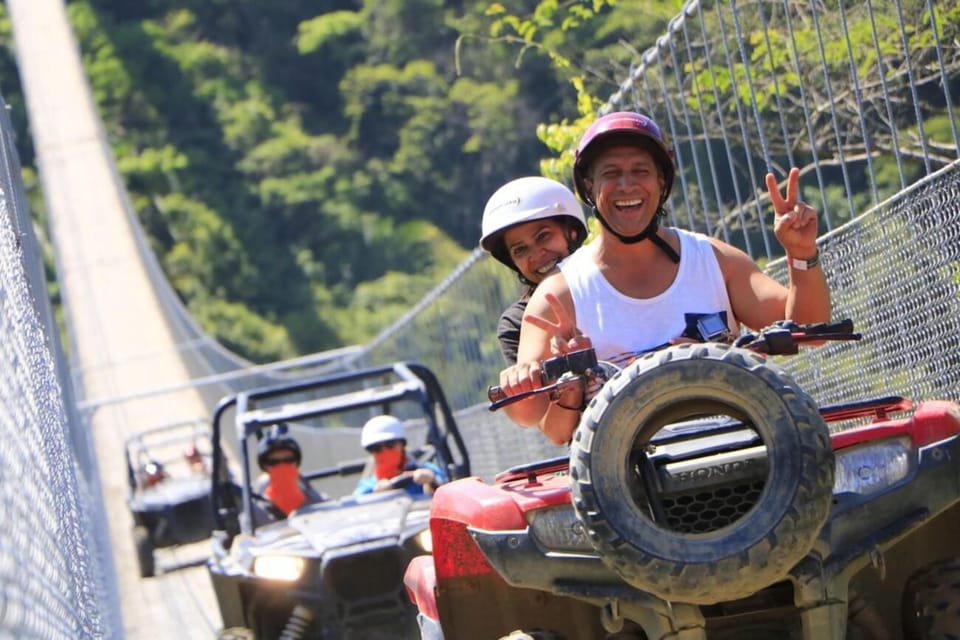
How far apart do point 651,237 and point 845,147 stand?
105 inches

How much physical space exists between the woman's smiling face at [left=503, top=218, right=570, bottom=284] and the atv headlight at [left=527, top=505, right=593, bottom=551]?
2105mm

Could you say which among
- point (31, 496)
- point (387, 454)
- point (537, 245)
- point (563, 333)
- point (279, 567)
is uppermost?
point (537, 245)

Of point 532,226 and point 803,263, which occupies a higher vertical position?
point 532,226

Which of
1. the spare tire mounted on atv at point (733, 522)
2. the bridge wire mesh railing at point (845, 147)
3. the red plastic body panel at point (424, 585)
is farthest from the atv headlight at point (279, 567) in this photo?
the spare tire mounted on atv at point (733, 522)

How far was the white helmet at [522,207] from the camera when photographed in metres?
6.19

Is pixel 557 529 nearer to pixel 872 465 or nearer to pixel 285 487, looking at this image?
pixel 872 465

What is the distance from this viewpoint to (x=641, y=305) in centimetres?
489

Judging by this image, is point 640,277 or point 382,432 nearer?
point 640,277

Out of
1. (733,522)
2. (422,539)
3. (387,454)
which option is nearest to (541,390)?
(733,522)

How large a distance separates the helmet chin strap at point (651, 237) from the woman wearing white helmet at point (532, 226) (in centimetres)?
109

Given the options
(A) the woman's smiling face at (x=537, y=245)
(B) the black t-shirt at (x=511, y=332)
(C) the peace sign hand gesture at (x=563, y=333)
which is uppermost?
(A) the woman's smiling face at (x=537, y=245)

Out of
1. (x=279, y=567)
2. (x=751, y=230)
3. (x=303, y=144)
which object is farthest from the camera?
(x=303, y=144)

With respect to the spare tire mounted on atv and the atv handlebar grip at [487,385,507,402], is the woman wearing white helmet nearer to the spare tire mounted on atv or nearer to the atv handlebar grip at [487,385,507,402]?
the atv handlebar grip at [487,385,507,402]

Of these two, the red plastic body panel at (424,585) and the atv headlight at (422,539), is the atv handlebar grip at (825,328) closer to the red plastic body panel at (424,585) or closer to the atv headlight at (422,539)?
the red plastic body panel at (424,585)
